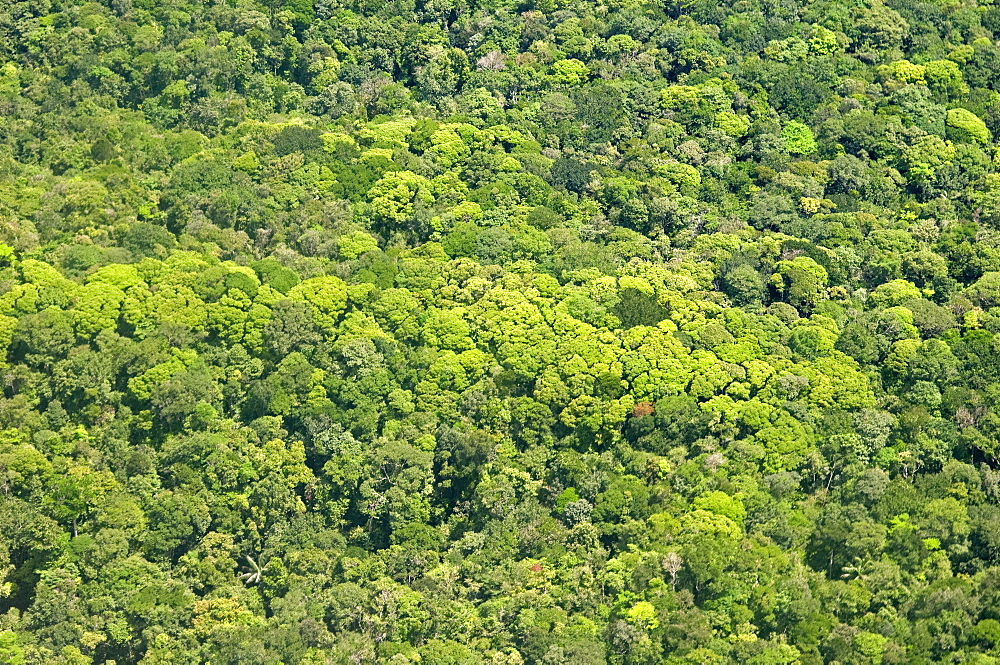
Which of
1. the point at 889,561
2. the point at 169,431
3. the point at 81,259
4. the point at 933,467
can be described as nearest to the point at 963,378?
the point at 933,467

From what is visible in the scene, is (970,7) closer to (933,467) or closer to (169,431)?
(933,467)

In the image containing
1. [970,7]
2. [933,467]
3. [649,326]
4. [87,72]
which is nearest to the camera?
[933,467]

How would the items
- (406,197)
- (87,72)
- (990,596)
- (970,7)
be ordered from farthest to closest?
(970,7) < (87,72) < (406,197) < (990,596)

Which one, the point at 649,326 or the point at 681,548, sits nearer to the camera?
the point at 681,548

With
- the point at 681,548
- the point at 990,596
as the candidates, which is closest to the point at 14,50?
the point at 681,548

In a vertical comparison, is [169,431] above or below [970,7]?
below

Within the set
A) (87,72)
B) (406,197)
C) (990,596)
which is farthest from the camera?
(87,72)

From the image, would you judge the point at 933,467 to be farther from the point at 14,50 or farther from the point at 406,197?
the point at 14,50
